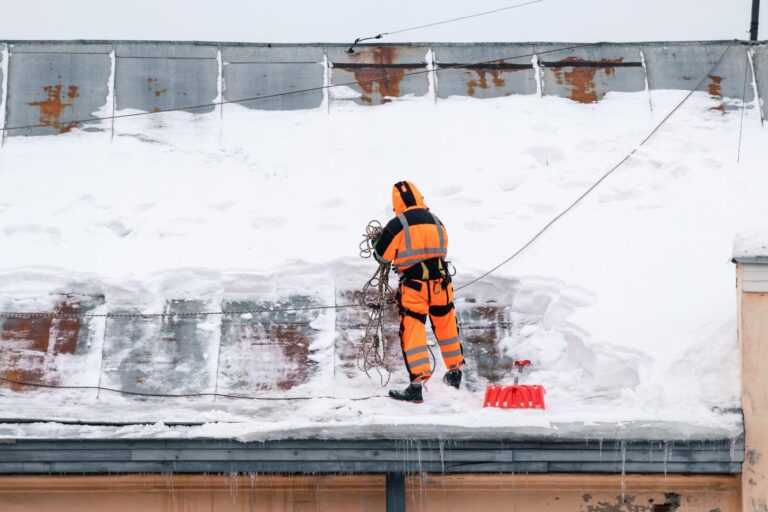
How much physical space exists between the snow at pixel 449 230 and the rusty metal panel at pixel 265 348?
68 millimetres

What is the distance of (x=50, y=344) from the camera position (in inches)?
366

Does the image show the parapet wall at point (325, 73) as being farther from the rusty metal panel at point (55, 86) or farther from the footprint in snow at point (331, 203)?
the footprint in snow at point (331, 203)

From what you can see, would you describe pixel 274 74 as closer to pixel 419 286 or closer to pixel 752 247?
pixel 419 286

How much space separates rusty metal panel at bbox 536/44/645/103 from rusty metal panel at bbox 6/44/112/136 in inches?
191

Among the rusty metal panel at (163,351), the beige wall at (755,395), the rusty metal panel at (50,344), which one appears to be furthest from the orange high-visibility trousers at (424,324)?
the rusty metal panel at (50,344)

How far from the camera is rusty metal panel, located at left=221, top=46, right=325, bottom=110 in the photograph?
12.5m

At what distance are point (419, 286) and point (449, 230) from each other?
7.15 feet

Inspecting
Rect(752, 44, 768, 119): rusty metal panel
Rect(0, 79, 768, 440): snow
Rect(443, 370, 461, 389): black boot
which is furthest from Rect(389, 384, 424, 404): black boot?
Rect(752, 44, 768, 119): rusty metal panel

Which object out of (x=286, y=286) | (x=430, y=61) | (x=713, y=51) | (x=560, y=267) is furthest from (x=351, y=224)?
(x=713, y=51)

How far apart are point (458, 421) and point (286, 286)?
109 inches

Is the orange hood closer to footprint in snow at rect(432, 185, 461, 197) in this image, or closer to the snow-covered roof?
the snow-covered roof

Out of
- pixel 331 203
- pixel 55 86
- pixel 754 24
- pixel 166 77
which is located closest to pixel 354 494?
pixel 331 203

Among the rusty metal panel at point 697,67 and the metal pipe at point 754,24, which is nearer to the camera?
the rusty metal panel at point 697,67

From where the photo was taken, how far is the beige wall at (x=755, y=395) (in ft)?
25.4
